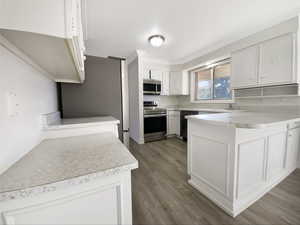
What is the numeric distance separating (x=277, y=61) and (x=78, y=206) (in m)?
3.04

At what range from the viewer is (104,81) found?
181 centimetres

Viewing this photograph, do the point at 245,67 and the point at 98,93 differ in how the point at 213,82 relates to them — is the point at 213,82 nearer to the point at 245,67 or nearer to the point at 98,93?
the point at 245,67

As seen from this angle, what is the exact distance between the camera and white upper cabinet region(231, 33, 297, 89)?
1937mm

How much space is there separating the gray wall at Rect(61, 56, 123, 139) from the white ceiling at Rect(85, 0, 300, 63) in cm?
72

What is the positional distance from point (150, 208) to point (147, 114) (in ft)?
8.01

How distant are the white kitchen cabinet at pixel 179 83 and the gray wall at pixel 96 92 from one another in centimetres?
264

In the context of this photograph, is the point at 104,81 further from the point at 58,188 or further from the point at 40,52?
the point at 58,188

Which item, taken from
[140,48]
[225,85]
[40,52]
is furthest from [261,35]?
[40,52]

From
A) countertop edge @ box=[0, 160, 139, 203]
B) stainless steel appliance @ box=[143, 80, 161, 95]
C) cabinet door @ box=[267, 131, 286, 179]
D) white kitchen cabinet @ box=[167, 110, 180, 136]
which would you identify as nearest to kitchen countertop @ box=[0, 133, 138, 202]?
countertop edge @ box=[0, 160, 139, 203]

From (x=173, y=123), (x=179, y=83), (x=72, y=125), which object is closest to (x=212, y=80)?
(x=179, y=83)

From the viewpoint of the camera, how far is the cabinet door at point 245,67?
2.33m

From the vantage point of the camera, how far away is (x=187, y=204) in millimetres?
1425

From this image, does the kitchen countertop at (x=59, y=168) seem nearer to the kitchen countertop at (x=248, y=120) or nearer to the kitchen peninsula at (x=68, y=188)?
the kitchen peninsula at (x=68, y=188)

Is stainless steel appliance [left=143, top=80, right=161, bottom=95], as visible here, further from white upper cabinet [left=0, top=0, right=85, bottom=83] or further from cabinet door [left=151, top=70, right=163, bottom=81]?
white upper cabinet [left=0, top=0, right=85, bottom=83]
